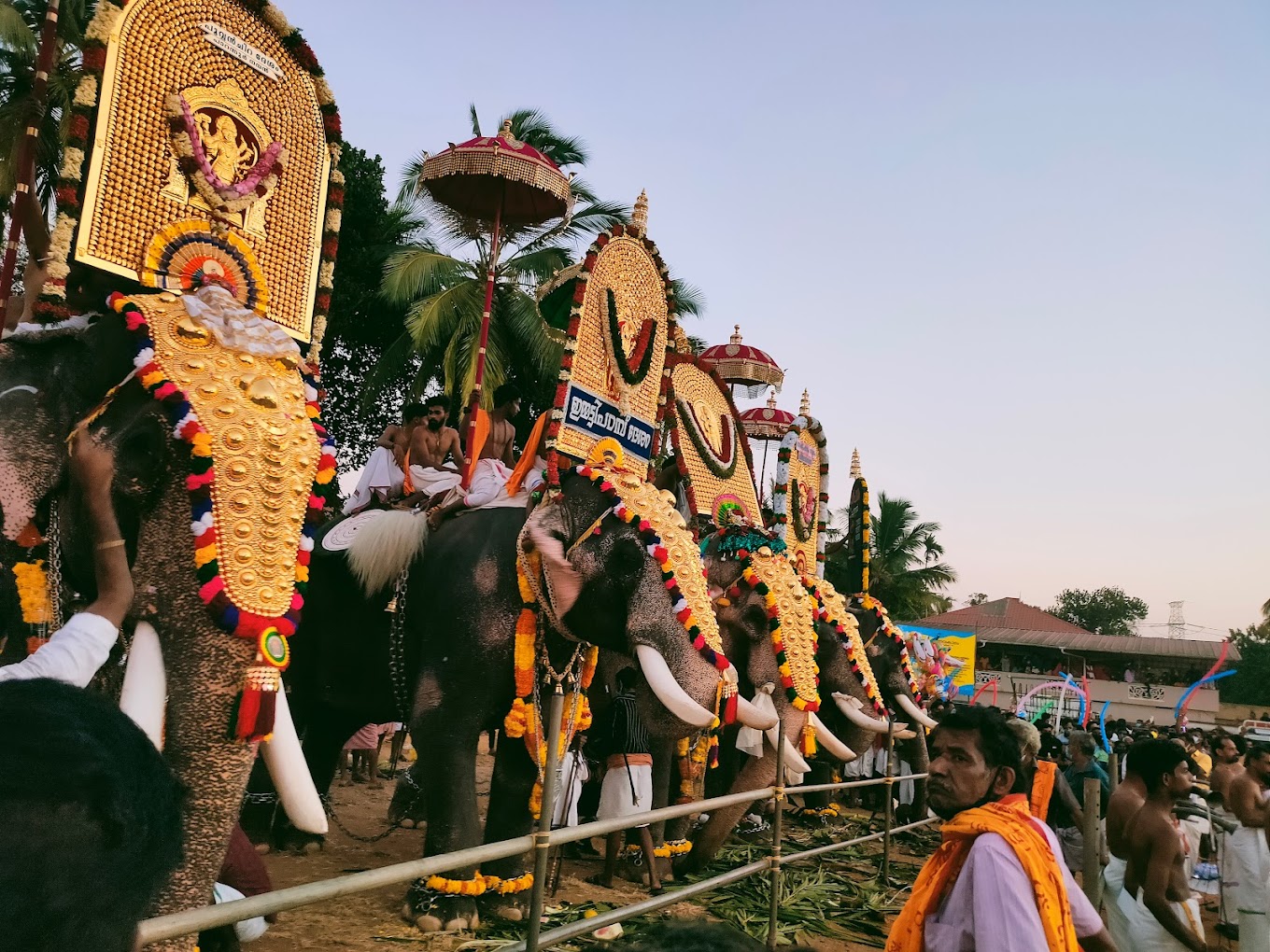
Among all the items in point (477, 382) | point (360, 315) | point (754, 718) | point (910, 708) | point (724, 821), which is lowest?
point (724, 821)

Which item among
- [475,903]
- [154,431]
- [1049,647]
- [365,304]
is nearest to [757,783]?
[475,903]

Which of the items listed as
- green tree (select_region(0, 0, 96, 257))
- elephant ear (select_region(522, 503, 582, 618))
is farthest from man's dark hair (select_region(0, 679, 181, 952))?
green tree (select_region(0, 0, 96, 257))

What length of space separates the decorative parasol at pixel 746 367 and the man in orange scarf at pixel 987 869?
9176mm

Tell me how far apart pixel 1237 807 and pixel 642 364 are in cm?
457

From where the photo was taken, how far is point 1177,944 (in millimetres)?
4137

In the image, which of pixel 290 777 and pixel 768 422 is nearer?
pixel 290 777

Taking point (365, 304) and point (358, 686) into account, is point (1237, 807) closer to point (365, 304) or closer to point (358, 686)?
point (358, 686)

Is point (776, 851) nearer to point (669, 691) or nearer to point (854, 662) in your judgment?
point (669, 691)

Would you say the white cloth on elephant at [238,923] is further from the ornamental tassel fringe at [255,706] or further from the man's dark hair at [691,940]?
the man's dark hair at [691,940]

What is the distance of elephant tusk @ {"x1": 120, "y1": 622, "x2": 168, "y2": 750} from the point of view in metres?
2.56

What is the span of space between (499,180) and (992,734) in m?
5.46

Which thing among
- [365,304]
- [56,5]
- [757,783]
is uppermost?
[365,304]

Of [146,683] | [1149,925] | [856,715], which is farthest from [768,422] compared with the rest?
[146,683]

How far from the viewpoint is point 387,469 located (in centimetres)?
641
